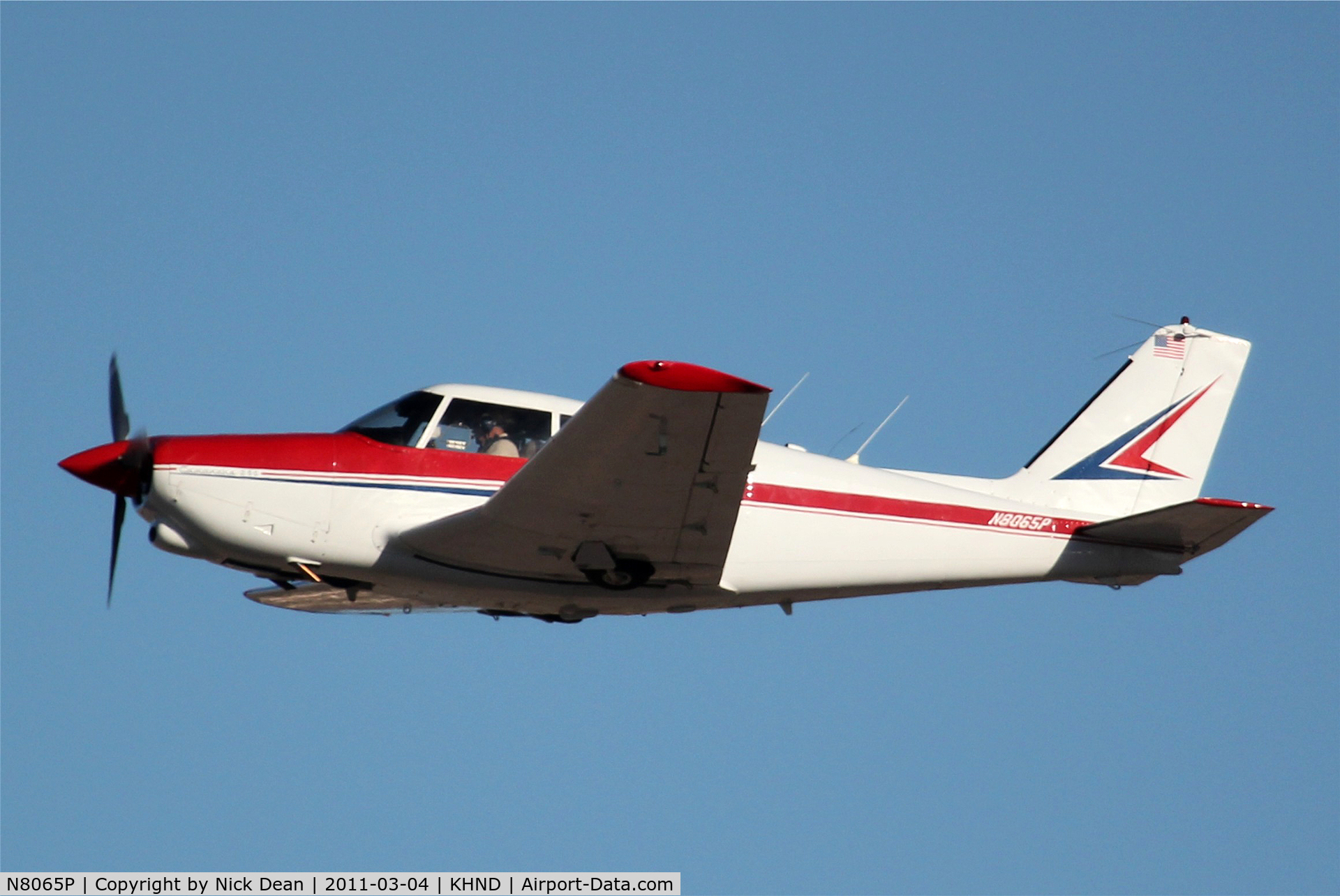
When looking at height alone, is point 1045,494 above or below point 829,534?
above

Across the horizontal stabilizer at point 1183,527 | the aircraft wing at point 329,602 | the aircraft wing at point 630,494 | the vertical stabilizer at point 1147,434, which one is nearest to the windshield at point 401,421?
the aircraft wing at point 630,494

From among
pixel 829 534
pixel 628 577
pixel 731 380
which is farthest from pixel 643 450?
pixel 829 534

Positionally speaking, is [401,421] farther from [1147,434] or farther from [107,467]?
[1147,434]

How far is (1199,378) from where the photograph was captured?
46.5 ft

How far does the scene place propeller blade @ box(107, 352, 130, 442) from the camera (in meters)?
12.3

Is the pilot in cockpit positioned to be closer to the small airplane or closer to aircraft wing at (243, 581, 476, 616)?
the small airplane

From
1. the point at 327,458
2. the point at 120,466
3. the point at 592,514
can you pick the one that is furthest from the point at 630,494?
the point at 120,466

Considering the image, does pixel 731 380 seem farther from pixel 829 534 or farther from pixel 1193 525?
pixel 1193 525

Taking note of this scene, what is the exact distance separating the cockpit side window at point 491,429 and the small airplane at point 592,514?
0.05 ft

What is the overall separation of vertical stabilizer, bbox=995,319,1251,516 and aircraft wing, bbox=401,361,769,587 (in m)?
4.05

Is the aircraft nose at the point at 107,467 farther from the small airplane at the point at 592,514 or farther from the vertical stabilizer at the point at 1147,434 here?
the vertical stabilizer at the point at 1147,434

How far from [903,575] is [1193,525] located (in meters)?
2.56

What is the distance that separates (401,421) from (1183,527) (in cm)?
682

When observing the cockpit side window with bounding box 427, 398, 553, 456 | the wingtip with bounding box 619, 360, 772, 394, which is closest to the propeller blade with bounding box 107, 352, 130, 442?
the cockpit side window with bounding box 427, 398, 553, 456
